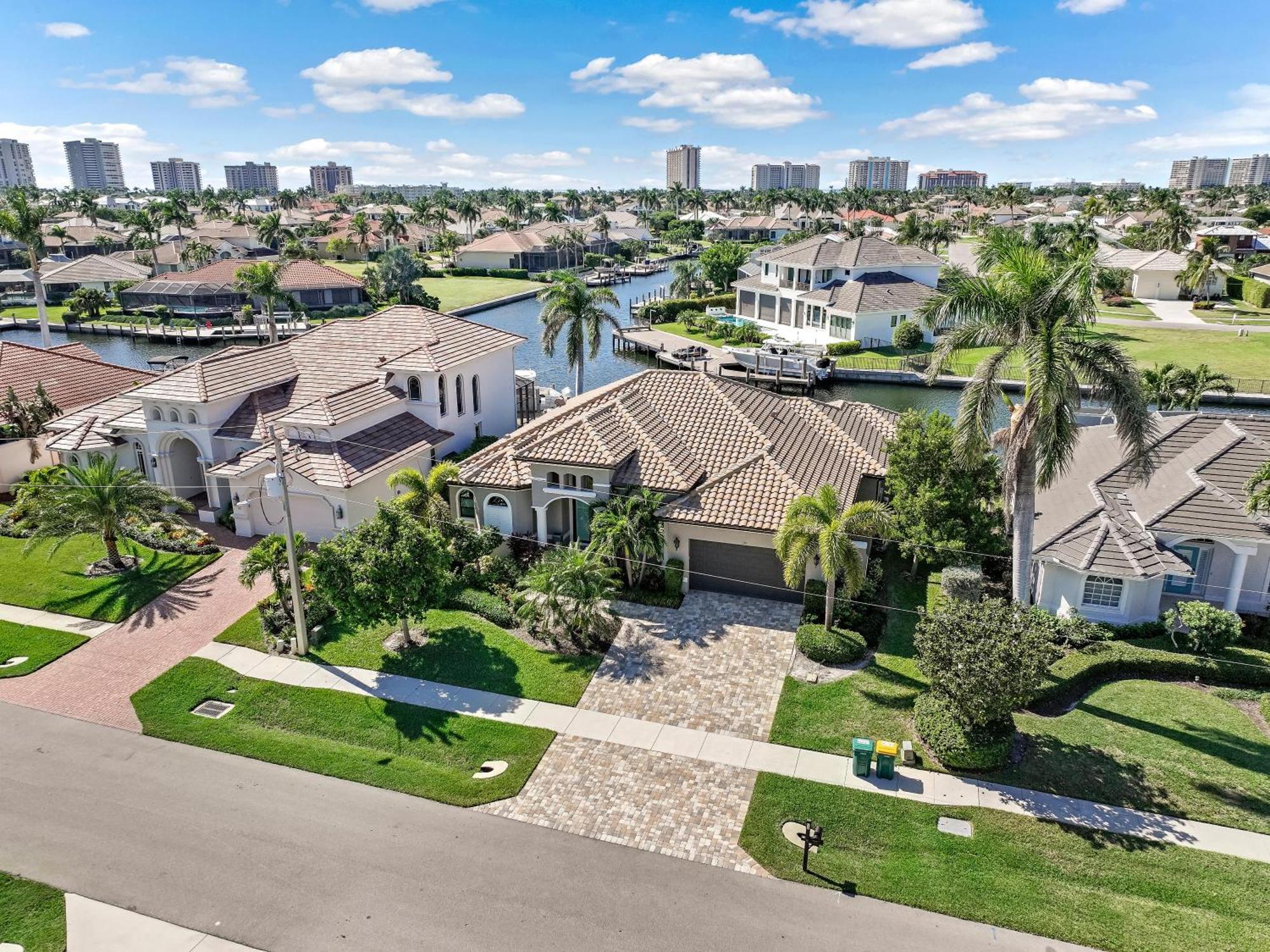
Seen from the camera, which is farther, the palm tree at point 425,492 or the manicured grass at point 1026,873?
the palm tree at point 425,492

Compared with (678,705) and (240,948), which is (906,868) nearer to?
(678,705)

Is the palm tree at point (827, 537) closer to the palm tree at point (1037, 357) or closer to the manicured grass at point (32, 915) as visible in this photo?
the palm tree at point (1037, 357)

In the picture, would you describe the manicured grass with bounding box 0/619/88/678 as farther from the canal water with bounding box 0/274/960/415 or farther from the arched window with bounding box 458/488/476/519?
the canal water with bounding box 0/274/960/415

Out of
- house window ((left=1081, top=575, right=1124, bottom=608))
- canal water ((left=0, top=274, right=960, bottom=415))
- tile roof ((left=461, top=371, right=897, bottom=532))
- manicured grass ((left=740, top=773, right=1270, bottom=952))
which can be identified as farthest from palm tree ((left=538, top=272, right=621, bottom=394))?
manicured grass ((left=740, top=773, right=1270, bottom=952))

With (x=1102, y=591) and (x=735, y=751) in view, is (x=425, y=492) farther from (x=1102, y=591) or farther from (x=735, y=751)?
(x=1102, y=591)

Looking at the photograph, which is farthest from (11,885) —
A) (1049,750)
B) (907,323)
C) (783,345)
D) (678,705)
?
(907,323)

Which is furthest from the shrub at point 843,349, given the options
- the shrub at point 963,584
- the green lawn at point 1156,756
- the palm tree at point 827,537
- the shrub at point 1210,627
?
the green lawn at point 1156,756

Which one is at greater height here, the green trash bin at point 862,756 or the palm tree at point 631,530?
the palm tree at point 631,530
